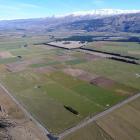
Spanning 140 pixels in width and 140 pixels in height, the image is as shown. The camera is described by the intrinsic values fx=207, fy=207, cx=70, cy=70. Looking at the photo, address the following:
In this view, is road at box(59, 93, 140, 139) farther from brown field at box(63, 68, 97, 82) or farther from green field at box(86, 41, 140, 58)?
green field at box(86, 41, 140, 58)

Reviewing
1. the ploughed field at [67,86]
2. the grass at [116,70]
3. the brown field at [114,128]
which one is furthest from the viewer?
the grass at [116,70]

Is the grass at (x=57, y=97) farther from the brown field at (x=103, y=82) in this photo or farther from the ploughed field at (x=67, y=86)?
the brown field at (x=103, y=82)

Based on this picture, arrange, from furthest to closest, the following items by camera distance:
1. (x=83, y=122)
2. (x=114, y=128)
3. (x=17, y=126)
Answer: (x=83, y=122)
(x=17, y=126)
(x=114, y=128)

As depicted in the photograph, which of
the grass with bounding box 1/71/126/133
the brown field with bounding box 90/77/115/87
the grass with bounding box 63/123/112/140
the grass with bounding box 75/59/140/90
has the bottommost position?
the grass with bounding box 75/59/140/90

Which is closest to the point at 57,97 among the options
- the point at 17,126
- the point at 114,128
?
the point at 17,126

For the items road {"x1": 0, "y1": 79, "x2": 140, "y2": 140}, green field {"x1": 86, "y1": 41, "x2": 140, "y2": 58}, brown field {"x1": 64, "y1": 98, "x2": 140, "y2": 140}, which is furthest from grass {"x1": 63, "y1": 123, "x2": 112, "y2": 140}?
green field {"x1": 86, "y1": 41, "x2": 140, "y2": 58}

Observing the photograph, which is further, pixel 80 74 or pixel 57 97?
pixel 80 74

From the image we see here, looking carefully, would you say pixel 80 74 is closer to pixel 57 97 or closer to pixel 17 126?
pixel 57 97

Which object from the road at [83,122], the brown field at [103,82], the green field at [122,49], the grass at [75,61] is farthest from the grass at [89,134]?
the green field at [122,49]
